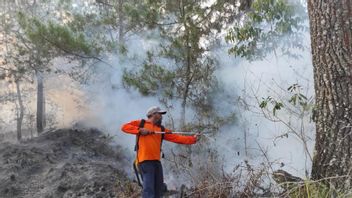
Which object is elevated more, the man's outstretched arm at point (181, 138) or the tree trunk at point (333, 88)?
the tree trunk at point (333, 88)

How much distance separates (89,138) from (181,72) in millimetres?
5500

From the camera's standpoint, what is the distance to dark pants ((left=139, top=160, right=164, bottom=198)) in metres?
6.40

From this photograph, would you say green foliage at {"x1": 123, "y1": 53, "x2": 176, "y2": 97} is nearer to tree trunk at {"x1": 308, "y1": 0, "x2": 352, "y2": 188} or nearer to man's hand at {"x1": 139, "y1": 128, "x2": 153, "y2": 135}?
man's hand at {"x1": 139, "y1": 128, "x2": 153, "y2": 135}

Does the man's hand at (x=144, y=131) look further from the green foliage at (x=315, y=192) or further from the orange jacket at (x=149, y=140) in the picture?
the green foliage at (x=315, y=192)

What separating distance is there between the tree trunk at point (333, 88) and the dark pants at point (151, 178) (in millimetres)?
2462

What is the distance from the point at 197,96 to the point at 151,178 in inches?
204

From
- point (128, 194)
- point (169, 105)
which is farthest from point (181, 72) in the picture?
point (128, 194)

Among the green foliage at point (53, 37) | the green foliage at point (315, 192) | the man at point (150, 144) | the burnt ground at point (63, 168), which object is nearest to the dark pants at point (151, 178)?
the man at point (150, 144)

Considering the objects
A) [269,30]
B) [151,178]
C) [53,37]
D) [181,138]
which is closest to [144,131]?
[181,138]

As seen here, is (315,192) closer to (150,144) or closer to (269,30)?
(150,144)

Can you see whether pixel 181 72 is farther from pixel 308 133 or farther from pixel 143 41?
pixel 308 133

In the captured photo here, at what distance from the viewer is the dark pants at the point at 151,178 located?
6.40 m

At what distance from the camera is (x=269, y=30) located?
888cm

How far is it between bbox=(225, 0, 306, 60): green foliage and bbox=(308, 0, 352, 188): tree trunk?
296 cm
